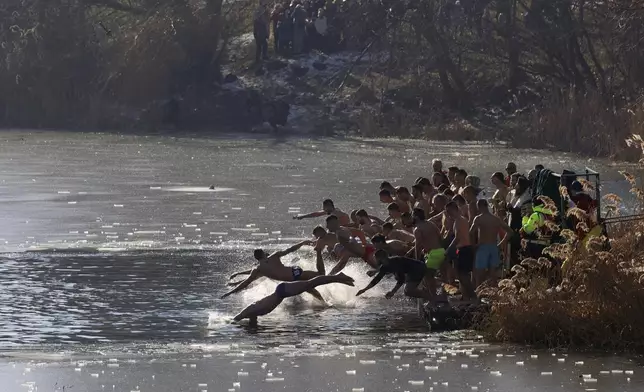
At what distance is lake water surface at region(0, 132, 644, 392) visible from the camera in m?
13.8

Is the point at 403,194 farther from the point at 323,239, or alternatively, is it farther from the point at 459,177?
the point at 323,239

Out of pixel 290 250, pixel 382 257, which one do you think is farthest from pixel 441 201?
pixel 290 250

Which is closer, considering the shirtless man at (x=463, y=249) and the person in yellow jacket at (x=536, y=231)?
the person in yellow jacket at (x=536, y=231)

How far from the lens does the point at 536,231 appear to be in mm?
17031

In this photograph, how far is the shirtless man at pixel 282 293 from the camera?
1772cm

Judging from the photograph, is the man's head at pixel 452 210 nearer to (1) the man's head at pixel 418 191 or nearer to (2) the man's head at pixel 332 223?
(2) the man's head at pixel 332 223

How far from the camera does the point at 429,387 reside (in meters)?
13.2

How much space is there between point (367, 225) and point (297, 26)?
33.8 m

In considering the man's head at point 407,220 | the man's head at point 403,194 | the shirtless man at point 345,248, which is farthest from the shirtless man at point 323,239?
the man's head at point 403,194

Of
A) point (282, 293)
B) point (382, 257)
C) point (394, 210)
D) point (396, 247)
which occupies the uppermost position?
point (394, 210)

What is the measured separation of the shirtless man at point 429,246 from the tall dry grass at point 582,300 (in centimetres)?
276

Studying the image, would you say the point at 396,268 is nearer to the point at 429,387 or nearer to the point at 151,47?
the point at 429,387

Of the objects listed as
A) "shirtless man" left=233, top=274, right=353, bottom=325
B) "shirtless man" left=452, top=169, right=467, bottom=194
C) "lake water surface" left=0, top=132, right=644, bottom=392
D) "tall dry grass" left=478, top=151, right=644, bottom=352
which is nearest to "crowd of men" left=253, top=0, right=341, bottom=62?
"lake water surface" left=0, top=132, right=644, bottom=392

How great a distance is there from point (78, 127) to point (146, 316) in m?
39.4
